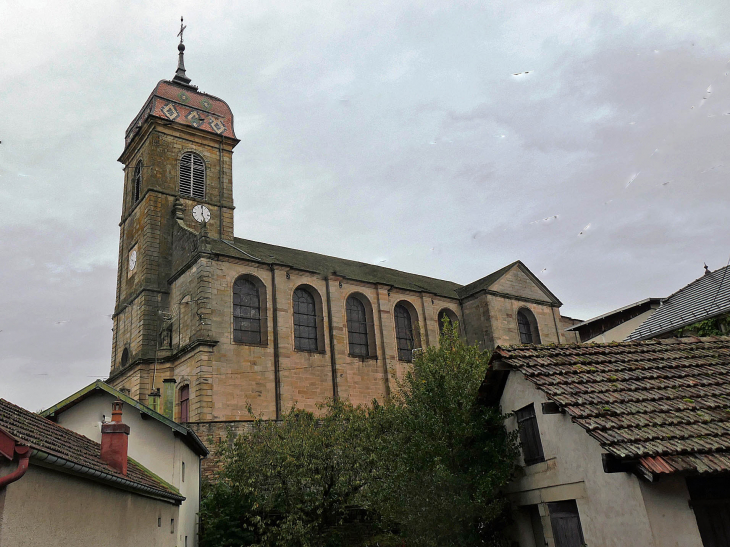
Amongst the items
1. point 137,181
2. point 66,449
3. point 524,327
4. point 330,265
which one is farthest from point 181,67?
point 66,449

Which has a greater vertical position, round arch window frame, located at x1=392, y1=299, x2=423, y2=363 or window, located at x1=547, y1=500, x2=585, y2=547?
round arch window frame, located at x1=392, y1=299, x2=423, y2=363

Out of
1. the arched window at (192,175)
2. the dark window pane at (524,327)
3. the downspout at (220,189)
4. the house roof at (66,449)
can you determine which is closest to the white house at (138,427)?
the house roof at (66,449)

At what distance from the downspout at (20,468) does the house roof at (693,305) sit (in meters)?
17.0

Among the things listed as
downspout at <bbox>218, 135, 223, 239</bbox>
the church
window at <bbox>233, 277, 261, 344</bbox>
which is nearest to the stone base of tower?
the church

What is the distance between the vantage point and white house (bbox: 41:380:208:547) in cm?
1599

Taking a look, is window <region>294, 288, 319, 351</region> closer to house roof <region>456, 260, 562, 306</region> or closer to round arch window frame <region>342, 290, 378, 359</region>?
round arch window frame <region>342, 290, 378, 359</region>

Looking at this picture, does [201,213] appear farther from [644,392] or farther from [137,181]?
[644,392]

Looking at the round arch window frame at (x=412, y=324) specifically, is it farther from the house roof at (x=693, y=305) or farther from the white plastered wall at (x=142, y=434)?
the white plastered wall at (x=142, y=434)

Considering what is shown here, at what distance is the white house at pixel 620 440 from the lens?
8.71 metres

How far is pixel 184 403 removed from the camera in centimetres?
2775

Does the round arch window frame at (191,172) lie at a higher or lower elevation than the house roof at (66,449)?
higher

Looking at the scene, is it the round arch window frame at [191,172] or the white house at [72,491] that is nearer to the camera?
the white house at [72,491]

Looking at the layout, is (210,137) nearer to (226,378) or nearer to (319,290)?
(319,290)

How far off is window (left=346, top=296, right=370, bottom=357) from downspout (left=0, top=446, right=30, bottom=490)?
994 inches
